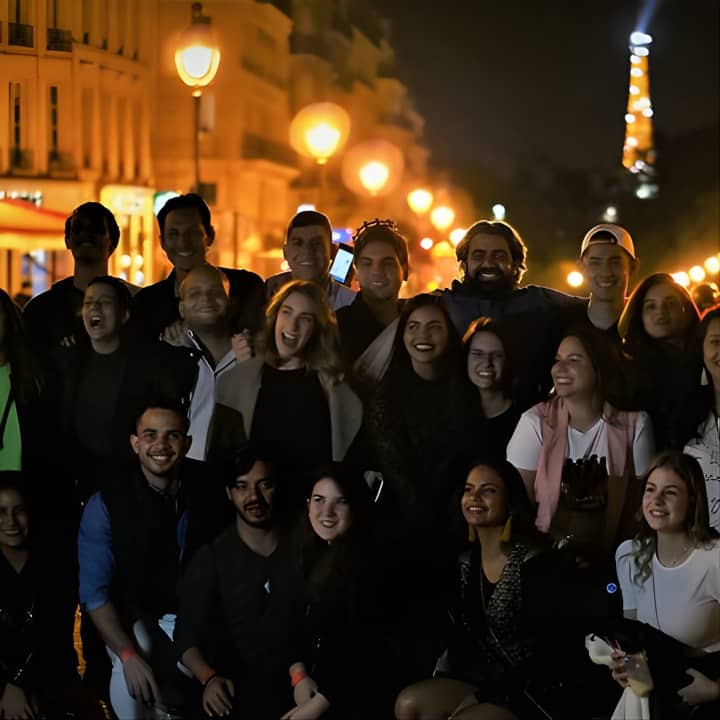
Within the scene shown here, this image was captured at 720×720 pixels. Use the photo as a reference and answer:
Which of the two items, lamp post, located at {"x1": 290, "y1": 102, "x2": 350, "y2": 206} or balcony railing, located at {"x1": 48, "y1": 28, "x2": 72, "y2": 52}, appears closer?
balcony railing, located at {"x1": 48, "y1": 28, "x2": 72, "y2": 52}

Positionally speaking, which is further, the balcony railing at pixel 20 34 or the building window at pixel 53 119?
the building window at pixel 53 119

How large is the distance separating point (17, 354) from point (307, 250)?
1.41 metres

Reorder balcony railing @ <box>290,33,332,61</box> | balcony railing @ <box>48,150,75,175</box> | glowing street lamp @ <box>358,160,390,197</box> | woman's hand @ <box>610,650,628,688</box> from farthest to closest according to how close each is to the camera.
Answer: balcony railing @ <box>290,33,332,61</box>, glowing street lamp @ <box>358,160,390,197</box>, balcony railing @ <box>48,150,75,175</box>, woman's hand @ <box>610,650,628,688</box>

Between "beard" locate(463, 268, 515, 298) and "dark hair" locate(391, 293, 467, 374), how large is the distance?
0.41 m

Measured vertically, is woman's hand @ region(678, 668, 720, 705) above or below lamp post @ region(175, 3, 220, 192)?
below

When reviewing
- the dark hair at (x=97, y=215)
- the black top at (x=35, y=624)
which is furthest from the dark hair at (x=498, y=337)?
the black top at (x=35, y=624)

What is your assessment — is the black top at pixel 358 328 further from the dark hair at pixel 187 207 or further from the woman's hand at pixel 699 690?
the woman's hand at pixel 699 690

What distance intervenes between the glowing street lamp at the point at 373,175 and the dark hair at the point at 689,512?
7109 mm

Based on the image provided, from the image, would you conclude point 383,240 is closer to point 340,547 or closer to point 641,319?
point 641,319

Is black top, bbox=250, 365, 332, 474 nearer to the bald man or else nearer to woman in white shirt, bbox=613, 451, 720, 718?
the bald man

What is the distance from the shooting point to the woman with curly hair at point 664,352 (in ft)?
18.3

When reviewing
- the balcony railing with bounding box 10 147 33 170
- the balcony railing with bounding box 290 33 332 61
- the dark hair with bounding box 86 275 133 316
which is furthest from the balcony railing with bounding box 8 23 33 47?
the balcony railing with bounding box 290 33 332 61

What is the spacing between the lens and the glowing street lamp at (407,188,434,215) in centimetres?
1950

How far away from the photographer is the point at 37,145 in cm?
826
